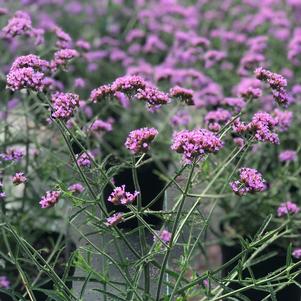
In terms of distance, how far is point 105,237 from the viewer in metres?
1.96

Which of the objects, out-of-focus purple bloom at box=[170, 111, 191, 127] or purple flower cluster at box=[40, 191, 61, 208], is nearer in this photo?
purple flower cluster at box=[40, 191, 61, 208]

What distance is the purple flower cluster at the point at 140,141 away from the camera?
1.55 metres

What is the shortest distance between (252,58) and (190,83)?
37 cm

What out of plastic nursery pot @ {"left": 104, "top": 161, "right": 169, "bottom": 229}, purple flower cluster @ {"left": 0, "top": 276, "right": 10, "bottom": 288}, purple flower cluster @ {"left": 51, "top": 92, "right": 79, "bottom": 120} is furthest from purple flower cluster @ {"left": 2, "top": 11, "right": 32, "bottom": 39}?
purple flower cluster @ {"left": 0, "top": 276, "right": 10, "bottom": 288}

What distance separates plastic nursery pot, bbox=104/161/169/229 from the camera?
7.46 ft

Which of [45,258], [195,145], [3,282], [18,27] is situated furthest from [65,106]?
[45,258]

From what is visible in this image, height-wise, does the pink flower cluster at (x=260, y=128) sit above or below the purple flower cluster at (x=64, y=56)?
above

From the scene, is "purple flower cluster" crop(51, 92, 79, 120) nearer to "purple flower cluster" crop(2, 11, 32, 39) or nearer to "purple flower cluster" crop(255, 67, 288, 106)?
"purple flower cluster" crop(255, 67, 288, 106)

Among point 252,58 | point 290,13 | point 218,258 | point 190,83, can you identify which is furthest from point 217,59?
point 290,13

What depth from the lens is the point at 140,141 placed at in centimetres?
155

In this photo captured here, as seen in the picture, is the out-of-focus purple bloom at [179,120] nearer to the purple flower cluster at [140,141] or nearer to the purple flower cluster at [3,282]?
the purple flower cluster at [3,282]

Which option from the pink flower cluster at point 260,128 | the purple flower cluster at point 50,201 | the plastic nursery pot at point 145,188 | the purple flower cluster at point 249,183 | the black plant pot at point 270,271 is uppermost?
the pink flower cluster at point 260,128

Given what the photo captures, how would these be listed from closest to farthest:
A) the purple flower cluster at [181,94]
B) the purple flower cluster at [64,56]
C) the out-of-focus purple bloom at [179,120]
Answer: the purple flower cluster at [181,94], the purple flower cluster at [64,56], the out-of-focus purple bloom at [179,120]

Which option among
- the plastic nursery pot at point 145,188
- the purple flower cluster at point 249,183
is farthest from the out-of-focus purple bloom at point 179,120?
the purple flower cluster at point 249,183
